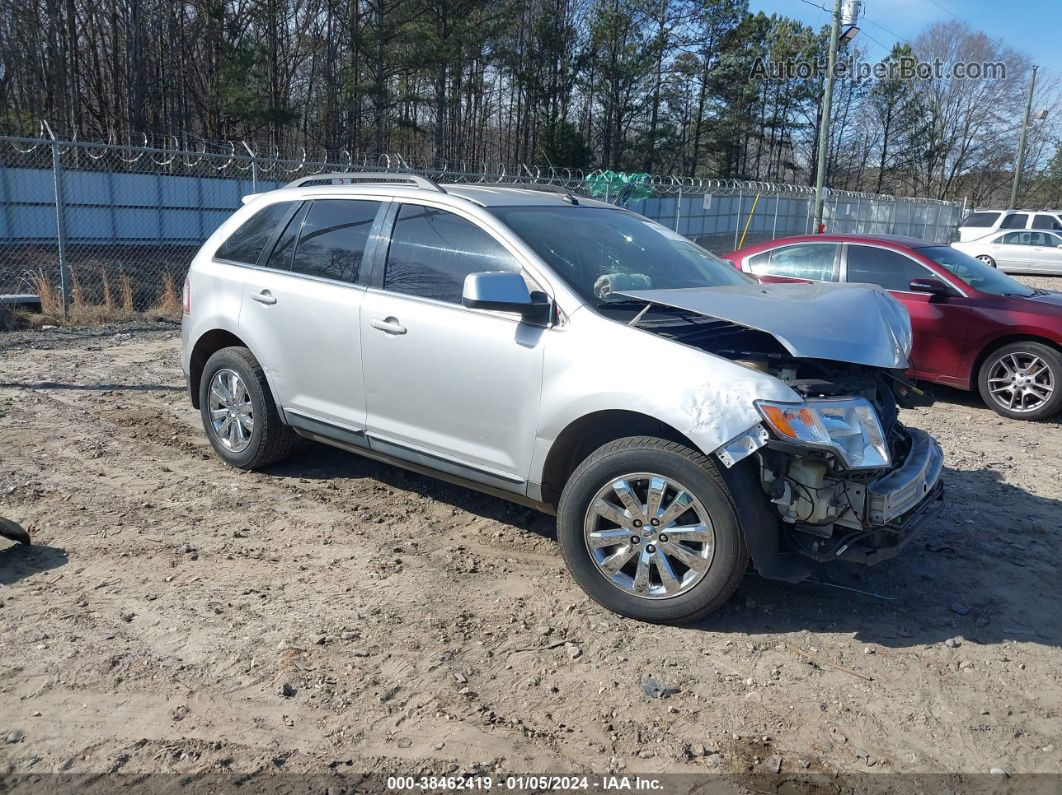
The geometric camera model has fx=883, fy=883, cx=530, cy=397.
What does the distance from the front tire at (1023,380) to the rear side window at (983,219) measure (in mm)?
19716

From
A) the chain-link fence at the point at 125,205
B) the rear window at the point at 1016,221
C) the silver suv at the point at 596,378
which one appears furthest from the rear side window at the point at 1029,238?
the silver suv at the point at 596,378

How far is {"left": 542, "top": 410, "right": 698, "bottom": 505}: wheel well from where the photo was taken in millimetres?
3918

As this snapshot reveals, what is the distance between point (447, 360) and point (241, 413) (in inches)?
75.1

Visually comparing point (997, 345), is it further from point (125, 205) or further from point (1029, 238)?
point (1029, 238)

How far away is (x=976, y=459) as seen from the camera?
6574mm

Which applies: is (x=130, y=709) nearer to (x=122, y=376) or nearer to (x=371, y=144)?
(x=122, y=376)

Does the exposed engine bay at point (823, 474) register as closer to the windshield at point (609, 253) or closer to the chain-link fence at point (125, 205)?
the windshield at point (609, 253)

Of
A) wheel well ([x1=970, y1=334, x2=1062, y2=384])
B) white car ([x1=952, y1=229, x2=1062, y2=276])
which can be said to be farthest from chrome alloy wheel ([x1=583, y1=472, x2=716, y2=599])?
white car ([x1=952, y1=229, x2=1062, y2=276])

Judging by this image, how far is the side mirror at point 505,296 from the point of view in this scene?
12.9ft

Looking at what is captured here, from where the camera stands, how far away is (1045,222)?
25078 millimetres

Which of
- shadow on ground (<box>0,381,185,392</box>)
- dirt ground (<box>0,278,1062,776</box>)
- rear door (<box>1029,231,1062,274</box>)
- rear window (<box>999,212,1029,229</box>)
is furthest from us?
rear window (<box>999,212,1029,229</box>)

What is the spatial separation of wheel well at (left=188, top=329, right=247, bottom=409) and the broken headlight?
3590 millimetres

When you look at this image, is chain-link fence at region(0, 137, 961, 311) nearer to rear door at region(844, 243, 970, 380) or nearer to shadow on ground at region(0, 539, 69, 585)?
rear door at region(844, 243, 970, 380)

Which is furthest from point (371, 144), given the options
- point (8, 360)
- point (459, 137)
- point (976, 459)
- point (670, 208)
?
point (976, 459)
